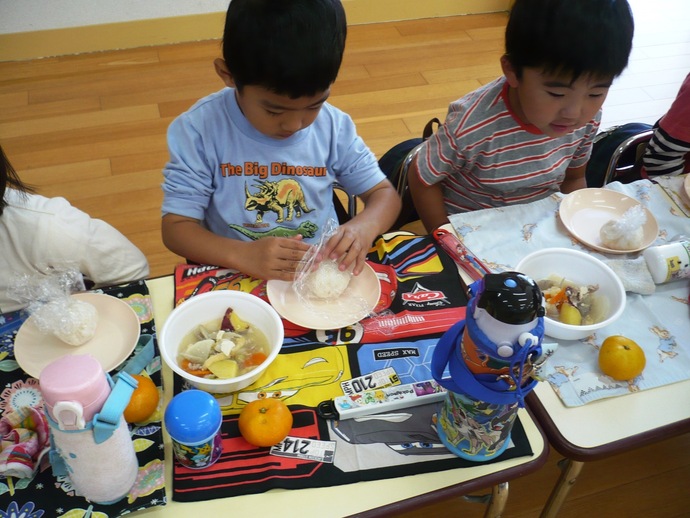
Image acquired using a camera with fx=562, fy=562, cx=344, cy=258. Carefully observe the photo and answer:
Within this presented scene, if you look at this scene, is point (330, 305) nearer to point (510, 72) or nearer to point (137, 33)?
point (510, 72)

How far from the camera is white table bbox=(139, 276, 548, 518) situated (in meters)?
0.81

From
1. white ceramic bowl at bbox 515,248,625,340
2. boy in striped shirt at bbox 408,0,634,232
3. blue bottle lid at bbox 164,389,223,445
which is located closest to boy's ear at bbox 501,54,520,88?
boy in striped shirt at bbox 408,0,634,232

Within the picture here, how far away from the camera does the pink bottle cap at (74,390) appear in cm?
66

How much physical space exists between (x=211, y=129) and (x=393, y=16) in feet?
9.38

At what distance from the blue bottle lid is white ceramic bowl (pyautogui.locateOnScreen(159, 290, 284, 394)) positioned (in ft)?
0.34

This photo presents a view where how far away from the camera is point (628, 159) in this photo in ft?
5.69

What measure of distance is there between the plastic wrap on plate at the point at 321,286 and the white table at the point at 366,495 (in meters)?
0.35

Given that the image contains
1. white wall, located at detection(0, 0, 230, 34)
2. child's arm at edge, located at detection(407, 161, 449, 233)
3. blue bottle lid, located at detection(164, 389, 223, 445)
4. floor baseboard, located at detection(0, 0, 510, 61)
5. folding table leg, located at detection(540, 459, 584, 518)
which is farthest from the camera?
floor baseboard, located at detection(0, 0, 510, 61)

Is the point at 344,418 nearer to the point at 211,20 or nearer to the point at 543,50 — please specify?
the point at 543,50

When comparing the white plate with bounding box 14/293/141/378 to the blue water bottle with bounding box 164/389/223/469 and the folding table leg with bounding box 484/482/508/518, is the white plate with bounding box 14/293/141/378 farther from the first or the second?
the folding table leg with bounding box 484/482/508/518

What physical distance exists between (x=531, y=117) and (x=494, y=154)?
13 centimetres

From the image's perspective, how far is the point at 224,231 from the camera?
53.9 inches

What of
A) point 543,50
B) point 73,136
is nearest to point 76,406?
point 543,50

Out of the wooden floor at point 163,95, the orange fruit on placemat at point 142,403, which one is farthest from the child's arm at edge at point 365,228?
the wooden floor at point 163,95
